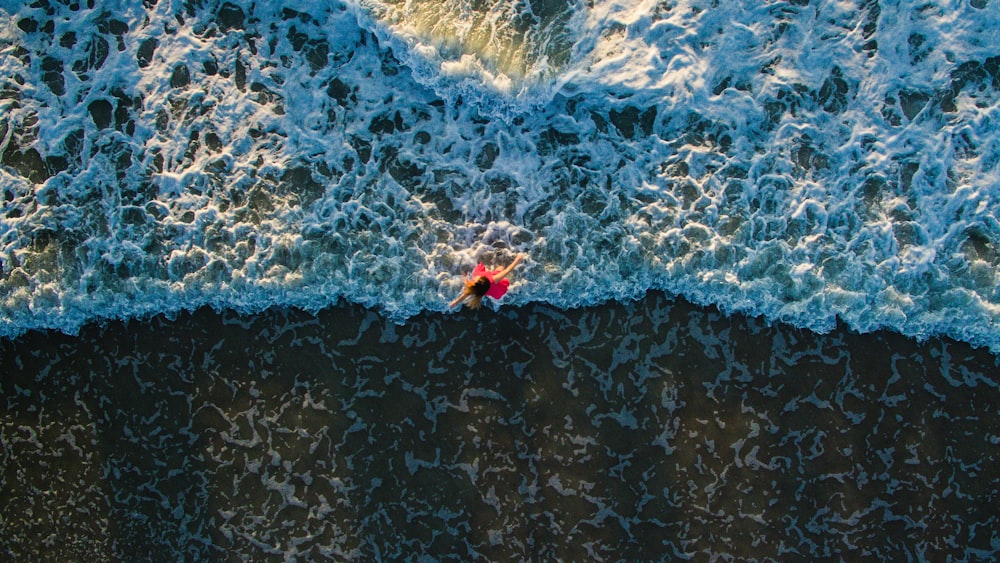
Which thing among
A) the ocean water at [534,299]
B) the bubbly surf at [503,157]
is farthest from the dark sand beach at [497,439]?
the bubbly surf at [503,157]

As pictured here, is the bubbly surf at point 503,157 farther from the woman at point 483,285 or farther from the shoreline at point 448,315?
the woman at point 483,285

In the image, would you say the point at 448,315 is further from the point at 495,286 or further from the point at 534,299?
the point at 534,299

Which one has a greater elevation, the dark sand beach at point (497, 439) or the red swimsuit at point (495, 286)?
the red swimsuit at point (495, 286)

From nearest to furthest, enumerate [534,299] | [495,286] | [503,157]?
[495,286], [534,299], [503,157]

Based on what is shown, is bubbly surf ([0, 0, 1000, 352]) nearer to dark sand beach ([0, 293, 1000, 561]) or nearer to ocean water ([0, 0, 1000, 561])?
ocean water ([0, 0, 1000, 561])

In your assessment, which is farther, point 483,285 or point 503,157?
point 503,157

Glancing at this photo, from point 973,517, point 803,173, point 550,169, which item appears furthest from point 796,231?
point 973,517

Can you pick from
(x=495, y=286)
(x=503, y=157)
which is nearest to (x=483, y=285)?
(x=495, y=286)
